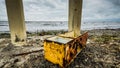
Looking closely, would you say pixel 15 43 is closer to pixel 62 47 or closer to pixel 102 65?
pixel 62 47

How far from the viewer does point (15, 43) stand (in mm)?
4316

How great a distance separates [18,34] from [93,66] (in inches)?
123

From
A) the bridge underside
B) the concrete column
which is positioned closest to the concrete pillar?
the bridge underside

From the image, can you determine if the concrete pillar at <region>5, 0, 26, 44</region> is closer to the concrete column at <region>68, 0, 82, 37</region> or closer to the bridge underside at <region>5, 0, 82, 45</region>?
the bridge underside at <region>5, 0, 82, 45</region>

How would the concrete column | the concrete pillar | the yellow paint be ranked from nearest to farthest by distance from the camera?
1. the yellow paint
2. the concrete pillar
3. the concrete column

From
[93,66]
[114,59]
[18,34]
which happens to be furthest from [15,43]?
[114,59]

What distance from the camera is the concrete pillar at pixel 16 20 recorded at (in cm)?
395

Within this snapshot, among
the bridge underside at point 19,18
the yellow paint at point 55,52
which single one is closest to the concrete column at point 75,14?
the bridge underside at point 19,18

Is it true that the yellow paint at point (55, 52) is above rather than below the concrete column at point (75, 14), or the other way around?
below

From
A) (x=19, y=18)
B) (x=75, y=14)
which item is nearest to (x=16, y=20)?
(x=19, y=18)

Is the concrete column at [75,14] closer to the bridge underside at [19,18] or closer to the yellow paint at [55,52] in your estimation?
the bridge underside at [19,18]

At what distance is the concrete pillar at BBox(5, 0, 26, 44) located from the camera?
3.95 meters

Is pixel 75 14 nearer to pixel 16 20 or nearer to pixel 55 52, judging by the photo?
pixel 55 52

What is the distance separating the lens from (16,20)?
4.08 m
